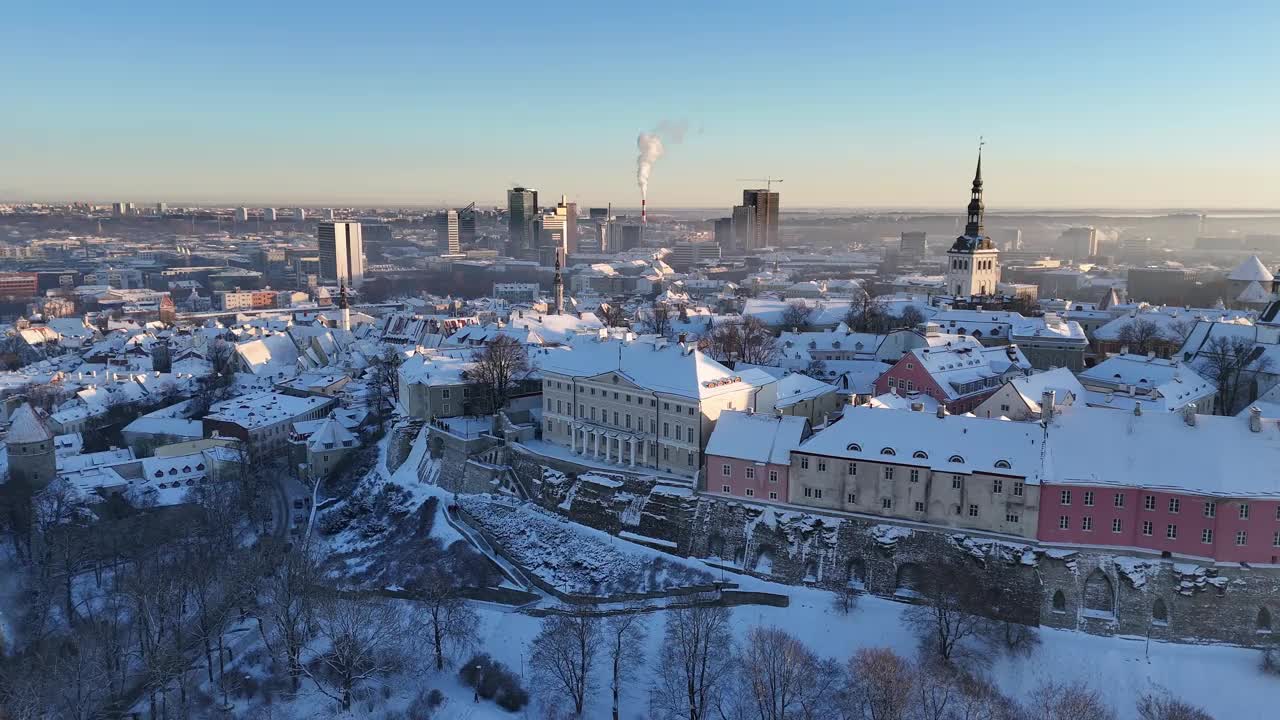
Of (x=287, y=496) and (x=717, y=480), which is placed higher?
(x=717, y=480)

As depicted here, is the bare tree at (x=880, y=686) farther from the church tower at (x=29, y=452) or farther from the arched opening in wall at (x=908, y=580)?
the church tower at (x=29, y=452)

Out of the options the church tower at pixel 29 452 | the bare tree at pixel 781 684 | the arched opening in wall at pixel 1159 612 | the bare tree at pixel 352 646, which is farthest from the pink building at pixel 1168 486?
the church tower at pixel 29 452

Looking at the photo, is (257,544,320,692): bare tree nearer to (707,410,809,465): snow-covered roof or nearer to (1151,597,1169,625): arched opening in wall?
(707,410,809,465): snow-covered roof

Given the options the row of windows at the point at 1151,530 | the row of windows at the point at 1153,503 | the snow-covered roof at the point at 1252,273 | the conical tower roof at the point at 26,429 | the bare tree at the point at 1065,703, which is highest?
the snow-covered roof at the point at 1252,273

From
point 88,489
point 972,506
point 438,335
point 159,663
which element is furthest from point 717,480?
point 438,335

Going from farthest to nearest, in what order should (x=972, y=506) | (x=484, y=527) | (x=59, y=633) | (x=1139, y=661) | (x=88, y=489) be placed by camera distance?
1. (x=88, y=489)
2. (x=484, y=527)
3. (x=59, y=633)
4. (x=972, y=506)
5. (x=1139, y=661)

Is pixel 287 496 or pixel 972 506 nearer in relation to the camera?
pixel 972 506

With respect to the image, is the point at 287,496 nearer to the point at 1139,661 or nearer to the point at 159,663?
the point at 159,663
